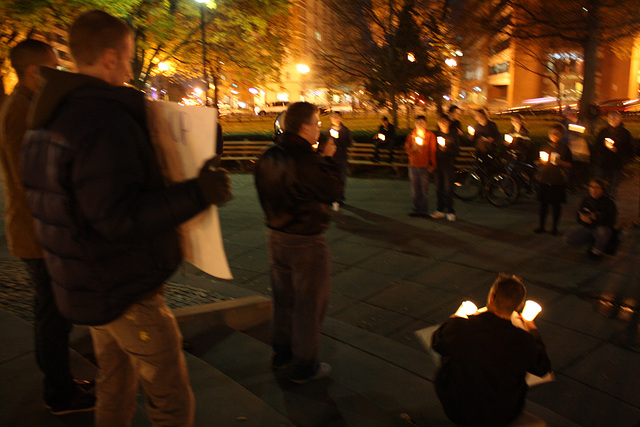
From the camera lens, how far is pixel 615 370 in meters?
4.51

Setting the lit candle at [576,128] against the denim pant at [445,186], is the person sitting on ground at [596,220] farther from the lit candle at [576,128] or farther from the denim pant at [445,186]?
the lit candle at [576,128]

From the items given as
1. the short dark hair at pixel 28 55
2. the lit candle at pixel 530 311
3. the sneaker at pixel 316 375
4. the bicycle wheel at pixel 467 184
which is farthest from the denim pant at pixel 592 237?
the short dark hair at pixel 28 55

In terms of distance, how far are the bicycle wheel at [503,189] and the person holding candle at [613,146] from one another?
4.87 ft

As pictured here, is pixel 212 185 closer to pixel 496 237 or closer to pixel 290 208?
pixel 290 208

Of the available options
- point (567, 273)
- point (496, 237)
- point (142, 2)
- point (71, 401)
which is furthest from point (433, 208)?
point (142, 2)

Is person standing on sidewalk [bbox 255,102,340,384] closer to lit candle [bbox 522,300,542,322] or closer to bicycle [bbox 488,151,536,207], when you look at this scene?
lit candle [bbox 522,300,542,322]

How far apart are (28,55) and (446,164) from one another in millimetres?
7748

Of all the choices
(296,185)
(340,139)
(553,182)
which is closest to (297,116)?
(296,185)

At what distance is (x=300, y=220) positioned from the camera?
3.59 m

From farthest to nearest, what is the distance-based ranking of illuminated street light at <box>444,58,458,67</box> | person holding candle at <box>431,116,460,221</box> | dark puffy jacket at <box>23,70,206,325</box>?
illuminated street light at <box>444,58,458,67</box> → person holding candle at <box>431,116,460,221</box> → dark puffy jacket at <box>23,70,206,325</box>

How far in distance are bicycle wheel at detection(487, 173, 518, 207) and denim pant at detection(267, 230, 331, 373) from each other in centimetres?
761

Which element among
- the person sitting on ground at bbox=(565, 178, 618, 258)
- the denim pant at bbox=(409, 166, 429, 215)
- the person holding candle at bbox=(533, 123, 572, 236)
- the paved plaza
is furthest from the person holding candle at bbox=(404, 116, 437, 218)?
the person sitting on ground at bbox=(565, 178, 618, 258)

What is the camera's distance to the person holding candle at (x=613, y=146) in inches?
372

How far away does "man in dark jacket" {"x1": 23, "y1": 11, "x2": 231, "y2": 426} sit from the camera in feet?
6.32
